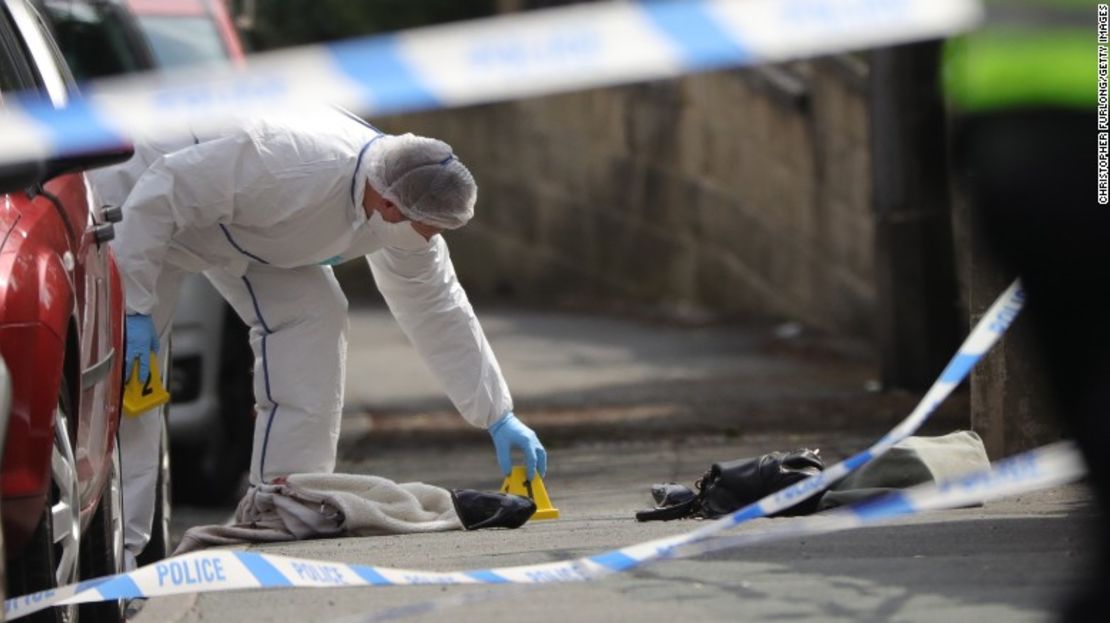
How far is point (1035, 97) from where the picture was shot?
3.56 m

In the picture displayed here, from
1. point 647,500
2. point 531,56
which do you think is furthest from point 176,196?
point 531,56

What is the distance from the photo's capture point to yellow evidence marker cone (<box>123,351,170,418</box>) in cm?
686

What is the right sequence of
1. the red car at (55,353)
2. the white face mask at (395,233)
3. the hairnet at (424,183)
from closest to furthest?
the red car at (55,353) → the hairnet at (424,183) → the white face mask at (395,233)

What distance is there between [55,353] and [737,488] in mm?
2493

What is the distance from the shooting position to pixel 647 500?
25.8 feet

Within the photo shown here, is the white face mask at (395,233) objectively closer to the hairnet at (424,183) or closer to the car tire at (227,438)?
the hairnet at (424,183)

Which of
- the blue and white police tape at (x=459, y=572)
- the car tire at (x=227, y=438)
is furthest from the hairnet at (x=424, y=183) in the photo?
the car tire at (x=227, y=438)

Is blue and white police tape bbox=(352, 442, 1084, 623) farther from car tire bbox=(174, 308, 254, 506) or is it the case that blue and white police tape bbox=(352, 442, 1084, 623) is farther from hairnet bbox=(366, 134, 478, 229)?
car tire bbox=(174, 308, 254, 506)

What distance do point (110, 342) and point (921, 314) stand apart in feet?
19.9

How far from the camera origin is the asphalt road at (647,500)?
16.9 ft

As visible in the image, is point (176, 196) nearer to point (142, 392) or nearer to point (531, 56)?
point (142, 392)

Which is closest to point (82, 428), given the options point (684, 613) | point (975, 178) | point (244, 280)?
point (684, 613)

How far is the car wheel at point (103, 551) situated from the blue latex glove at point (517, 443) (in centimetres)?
163

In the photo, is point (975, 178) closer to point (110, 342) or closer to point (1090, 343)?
point (1090, 343)
